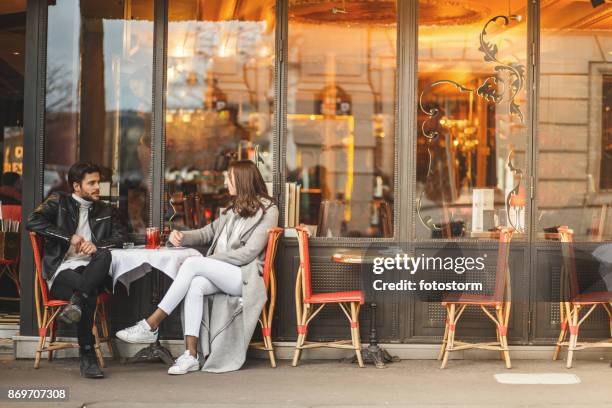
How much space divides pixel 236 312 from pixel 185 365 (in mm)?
501

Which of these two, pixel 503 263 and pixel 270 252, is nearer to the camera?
pixel 270 252

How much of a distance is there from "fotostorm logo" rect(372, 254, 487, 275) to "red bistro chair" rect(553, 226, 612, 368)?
0.61 meters

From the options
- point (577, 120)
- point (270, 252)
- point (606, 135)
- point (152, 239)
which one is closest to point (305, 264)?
point (270, 252)

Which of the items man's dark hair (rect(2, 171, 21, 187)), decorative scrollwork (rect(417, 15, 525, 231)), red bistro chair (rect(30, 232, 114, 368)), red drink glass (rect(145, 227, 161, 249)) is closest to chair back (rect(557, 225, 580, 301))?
decorative scrollwork (rect(417, 15, 525, 231))

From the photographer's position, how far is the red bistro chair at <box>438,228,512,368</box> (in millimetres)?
6559

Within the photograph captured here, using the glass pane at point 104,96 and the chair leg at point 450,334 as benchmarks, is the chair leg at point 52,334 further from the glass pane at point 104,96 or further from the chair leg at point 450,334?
the chair leg at point 450,334

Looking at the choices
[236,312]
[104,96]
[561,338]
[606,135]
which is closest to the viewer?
[236,312]

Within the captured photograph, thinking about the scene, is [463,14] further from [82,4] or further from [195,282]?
[195,282]

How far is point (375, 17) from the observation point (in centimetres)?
1021

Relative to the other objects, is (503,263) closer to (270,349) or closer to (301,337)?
(301,337)

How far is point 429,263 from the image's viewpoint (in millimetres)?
7047

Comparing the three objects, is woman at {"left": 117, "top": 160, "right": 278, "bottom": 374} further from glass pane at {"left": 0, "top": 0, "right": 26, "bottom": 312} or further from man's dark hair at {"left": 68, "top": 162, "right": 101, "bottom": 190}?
glass pane at {"left": 0, "top": 0, "right": 26, "bottom": 312}

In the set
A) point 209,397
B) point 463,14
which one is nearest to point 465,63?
point 463,14

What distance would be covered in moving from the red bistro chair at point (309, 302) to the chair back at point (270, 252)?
18 centimetres
